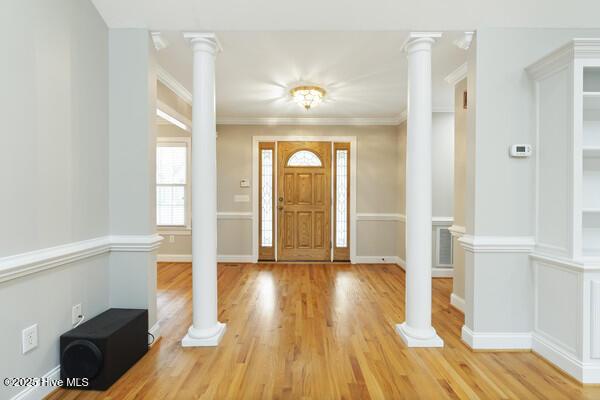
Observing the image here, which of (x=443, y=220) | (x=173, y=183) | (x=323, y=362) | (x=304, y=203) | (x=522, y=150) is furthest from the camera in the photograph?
(x=173, y=183)

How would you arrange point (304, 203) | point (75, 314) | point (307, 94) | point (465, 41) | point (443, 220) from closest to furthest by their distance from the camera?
1. point (75, 314)
2. point (465, 41)
3. point (307, 94)
4. point (443, 220)
5. point (304, 203)

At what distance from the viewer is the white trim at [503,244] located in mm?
2301

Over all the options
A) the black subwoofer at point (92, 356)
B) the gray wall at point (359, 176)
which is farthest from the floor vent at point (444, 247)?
the black subwoofer at point (92, 356)

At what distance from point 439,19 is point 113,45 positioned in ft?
8.57

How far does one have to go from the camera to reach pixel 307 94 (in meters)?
3.69

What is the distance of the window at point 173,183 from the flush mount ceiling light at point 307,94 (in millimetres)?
2651

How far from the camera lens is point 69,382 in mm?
1822

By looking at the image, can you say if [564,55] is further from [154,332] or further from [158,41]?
[154,332]

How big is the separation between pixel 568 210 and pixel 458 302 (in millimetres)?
1517

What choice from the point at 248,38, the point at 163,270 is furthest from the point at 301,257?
the point at 248,38

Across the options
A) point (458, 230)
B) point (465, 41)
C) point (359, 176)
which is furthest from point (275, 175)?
point (465, 41)

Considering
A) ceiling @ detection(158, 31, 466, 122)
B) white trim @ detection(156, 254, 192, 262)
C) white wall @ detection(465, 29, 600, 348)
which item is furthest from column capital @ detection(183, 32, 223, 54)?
white trim @ detection(156, 254, 192, 262)

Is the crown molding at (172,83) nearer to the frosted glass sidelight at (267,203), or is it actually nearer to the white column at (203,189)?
the white column at (203,189)

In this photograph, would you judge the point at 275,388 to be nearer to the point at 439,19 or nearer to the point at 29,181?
the point at 29,181
